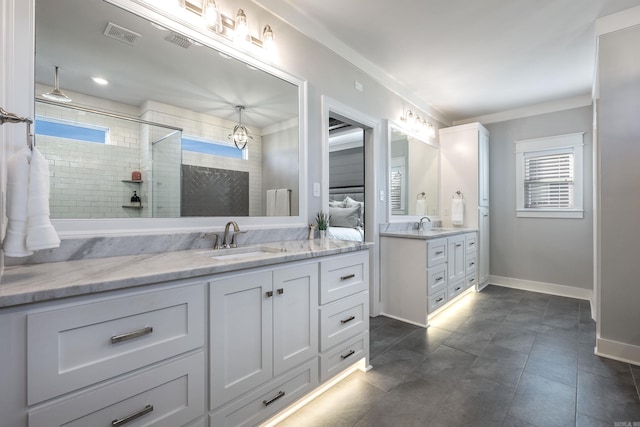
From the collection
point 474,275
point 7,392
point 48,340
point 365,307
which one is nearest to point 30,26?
point 48,340

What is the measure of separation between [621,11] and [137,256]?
12.3 feet

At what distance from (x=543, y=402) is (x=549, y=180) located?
346 cm

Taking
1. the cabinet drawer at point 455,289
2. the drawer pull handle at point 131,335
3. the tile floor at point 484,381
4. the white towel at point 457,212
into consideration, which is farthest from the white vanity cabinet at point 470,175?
the drawer pull handle at point 131,335

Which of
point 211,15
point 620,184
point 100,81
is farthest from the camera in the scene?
point 620,184

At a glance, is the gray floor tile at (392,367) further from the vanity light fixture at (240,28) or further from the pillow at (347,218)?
the vanity light fixture at (240,28)

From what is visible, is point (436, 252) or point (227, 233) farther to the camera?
point (436, 252)

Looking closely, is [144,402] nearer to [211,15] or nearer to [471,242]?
[211,15]

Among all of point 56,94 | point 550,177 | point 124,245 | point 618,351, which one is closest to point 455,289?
point 618,351

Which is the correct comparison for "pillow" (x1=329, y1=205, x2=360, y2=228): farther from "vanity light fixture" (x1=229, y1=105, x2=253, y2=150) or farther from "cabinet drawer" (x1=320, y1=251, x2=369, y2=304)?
"vanity light fixture" (x1=229, y1=105, x2=253, y2=150)

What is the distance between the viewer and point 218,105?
1.82 metres

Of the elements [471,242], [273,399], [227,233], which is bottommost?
[273,399]

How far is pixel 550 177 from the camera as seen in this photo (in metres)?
4.06

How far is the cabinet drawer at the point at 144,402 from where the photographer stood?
0.85 metres

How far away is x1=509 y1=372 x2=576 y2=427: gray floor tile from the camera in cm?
154
